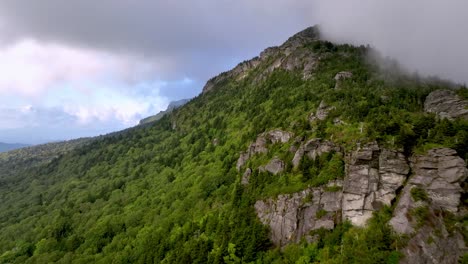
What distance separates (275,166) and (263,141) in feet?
87.8

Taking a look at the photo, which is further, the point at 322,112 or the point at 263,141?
the point at 263,141

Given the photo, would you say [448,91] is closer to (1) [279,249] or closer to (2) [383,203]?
(2) [383,203]

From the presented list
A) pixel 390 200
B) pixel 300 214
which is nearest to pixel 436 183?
pixel 390 200

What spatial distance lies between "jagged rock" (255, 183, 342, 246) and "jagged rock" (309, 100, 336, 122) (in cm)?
3736

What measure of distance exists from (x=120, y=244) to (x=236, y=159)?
214 feet

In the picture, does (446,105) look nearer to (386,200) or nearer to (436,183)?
(436,183)

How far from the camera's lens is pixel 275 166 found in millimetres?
131750

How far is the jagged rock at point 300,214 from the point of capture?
10362 centimetres

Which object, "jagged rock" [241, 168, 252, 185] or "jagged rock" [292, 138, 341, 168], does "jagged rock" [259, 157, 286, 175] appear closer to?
"jagged rock" [292, 138, 341, 168]

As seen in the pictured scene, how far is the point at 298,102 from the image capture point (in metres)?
182

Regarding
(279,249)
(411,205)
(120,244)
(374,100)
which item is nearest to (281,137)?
(374,100)

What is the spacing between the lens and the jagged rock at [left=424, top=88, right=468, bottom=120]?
11694 cm

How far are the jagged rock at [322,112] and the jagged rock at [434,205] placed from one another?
4347cm

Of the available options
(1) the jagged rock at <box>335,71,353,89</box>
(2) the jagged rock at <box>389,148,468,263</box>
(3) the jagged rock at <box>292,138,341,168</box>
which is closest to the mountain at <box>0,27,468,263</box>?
(2) the jagged rock at <box>389,148,468,263</box>
